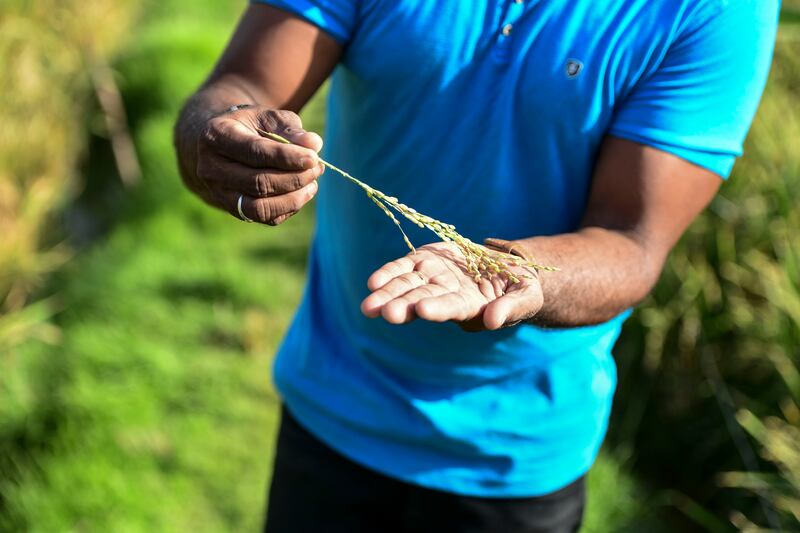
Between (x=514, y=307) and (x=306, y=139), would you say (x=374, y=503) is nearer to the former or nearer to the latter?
(x=514, y=307)

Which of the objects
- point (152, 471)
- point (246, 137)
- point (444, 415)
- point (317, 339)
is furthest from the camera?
point (152, 471)

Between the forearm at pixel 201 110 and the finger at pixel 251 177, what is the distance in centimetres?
12

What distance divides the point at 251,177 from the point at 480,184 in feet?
1.72

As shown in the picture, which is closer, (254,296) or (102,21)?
(254,296)

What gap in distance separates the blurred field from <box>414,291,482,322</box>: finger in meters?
1.92

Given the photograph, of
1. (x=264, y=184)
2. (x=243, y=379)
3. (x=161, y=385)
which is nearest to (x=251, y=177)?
(x=264, y=184)

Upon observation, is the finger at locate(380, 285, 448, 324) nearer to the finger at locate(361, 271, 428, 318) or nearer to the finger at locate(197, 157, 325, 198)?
the finger at locate(361, 271, 428, 318)

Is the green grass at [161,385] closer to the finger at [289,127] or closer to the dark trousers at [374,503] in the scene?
the dark trousers at [374,503]

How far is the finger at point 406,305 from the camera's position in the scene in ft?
4.39

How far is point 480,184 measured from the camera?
1769mm

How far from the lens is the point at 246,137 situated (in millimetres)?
1413

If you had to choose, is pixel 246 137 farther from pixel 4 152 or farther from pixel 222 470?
pixel 4 152

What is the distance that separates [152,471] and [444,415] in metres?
1.90

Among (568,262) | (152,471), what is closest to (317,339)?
(568,262)
